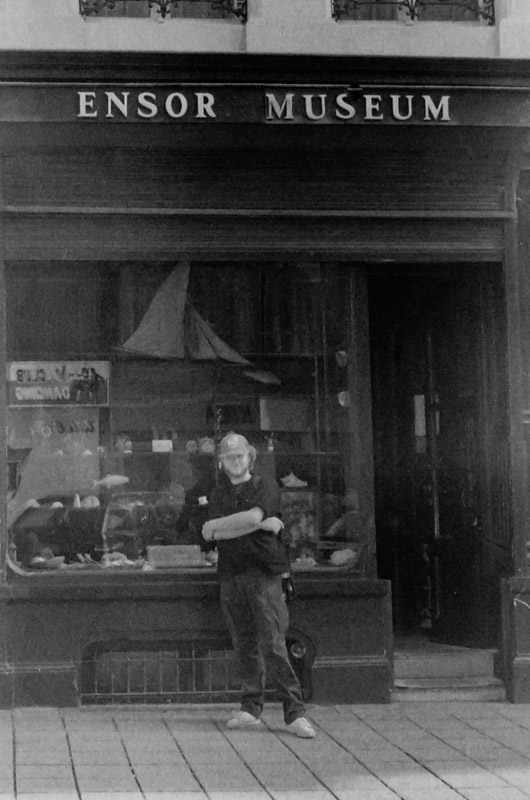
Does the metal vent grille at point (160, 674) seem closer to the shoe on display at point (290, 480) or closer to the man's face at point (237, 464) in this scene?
the shoe on display at point (290, 480)

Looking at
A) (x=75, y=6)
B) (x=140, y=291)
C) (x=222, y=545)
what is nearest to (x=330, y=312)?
(x=140, y=291)

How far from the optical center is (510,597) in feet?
30.1

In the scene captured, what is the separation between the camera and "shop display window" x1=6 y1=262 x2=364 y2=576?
30.0 feet

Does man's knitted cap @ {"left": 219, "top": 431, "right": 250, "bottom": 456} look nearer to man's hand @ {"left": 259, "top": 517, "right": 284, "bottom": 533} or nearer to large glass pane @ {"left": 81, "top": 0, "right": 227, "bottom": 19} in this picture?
man's hand @ {"left": 259, "top": 517, "right": 284, "bottom": 533}

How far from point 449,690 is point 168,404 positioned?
2.94 m

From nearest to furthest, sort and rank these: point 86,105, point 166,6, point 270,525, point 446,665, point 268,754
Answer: point 268,754 → point 270,525 → point 86,105 → point 166,6 → point 446,665

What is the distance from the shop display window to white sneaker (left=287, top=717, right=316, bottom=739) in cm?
150

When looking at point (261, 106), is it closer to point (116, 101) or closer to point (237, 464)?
point (116, 101)

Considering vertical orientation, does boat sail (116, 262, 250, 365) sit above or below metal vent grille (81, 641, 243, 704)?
above

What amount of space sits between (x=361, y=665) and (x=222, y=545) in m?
1.57

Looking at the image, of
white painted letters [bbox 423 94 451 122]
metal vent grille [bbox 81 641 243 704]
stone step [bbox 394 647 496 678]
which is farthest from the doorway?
metal vent grille [bbox 81 641 243 704]

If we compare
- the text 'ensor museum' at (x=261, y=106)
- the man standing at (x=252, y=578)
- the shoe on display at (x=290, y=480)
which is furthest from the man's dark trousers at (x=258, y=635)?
the text 'ensor museum' at (x=261, y=106)

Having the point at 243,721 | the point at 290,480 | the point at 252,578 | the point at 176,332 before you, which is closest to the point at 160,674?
the point at 243,721

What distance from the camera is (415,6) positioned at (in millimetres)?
9328
